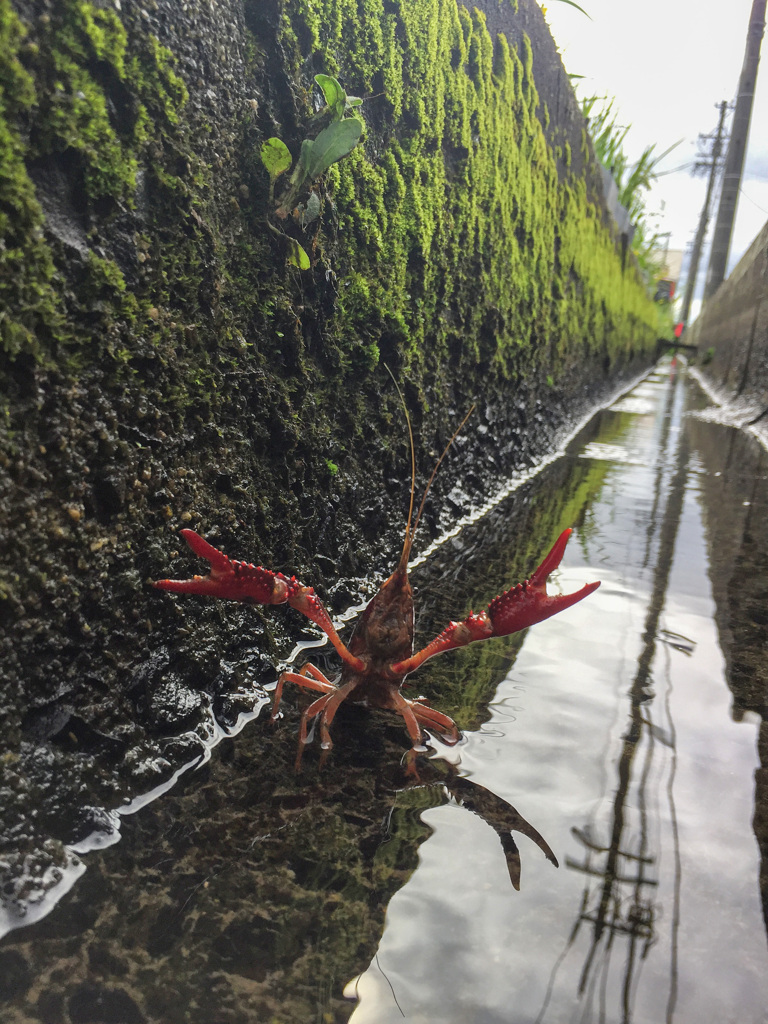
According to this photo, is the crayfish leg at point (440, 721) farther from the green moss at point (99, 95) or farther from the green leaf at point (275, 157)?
the green leaf at point (275, 157)

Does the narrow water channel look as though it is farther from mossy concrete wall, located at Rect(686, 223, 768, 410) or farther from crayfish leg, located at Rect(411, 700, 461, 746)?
mossy concrete wall, located at Rect(686, 223, 768, 410)

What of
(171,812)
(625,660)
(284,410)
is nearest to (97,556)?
(171,812)

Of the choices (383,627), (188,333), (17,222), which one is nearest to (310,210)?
(188,333)

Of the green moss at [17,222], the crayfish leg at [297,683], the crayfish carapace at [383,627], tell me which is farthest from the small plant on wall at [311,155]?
the crayfish leg at [297,683]

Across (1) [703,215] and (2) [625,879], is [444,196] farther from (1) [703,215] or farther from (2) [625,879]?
(1) [703,215]

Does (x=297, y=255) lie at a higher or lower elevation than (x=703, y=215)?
lower

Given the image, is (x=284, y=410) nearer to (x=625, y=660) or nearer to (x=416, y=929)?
(x=625, y=660)
